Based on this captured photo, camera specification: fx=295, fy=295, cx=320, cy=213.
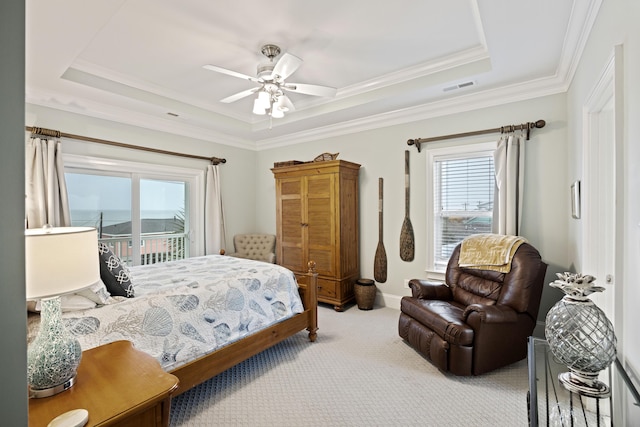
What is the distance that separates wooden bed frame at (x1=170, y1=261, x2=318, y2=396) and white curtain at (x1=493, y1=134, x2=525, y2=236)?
208 cm

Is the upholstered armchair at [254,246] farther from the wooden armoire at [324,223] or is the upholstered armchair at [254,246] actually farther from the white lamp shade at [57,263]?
the white lamp shade at [57,263]

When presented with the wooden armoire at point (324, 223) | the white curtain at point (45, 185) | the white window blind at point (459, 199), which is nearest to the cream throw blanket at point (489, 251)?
the white window blind at point (459, 199)

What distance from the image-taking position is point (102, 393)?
3.81 feet

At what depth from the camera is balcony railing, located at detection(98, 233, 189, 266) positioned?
149 inches

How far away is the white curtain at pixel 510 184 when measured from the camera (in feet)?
9.97

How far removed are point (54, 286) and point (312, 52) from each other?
2.61 meters

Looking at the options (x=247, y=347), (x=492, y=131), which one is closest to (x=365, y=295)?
(x=247, y=347)

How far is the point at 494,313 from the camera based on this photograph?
2311 millimetres

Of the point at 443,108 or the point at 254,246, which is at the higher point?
the point at 443,108

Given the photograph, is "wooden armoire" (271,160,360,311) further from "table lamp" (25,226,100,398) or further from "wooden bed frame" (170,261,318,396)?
"table lamp" (25,226,100,398)

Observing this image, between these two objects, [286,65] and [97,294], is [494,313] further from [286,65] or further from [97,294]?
[97,294]

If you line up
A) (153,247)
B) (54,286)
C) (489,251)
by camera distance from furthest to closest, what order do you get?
(153,247) → (489,251) → (54,286)

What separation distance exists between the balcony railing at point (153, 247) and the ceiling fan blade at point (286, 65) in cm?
297

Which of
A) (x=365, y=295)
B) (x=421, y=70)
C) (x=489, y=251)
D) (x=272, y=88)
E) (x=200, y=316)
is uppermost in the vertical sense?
(x=421, y=70)
